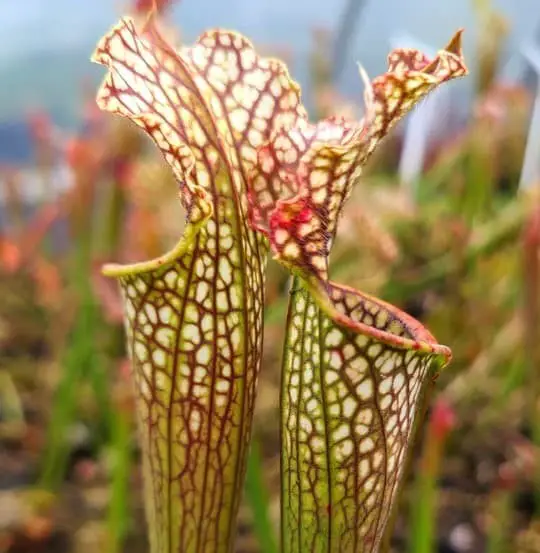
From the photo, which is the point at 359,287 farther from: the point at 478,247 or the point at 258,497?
the point at 258,497

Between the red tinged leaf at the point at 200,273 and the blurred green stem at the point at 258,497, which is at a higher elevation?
the red tinged leaf at the point at 200,273

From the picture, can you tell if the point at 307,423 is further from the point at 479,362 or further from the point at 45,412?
the point at 45,412

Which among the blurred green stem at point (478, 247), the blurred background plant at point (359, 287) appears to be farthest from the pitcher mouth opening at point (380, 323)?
the blurred green stem at point (478, 247)

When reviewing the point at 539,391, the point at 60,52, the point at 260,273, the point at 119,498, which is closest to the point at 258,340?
the point at 260,273

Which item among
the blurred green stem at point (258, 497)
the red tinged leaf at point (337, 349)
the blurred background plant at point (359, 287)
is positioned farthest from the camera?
the blurred background plant at point (359, 287)

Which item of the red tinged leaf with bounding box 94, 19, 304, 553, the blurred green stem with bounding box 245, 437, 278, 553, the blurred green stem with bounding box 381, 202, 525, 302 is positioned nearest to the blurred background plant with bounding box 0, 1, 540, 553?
the blurred green stem with bounding box 381, 202, 525, 302

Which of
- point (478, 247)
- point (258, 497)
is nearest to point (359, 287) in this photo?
Answer: point (478, 247)

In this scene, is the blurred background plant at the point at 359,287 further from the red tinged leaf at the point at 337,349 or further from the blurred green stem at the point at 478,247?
the red tinged leaf at the point at 337,349

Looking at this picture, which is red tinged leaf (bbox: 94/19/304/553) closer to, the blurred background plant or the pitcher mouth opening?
the pitcher mouth opening
